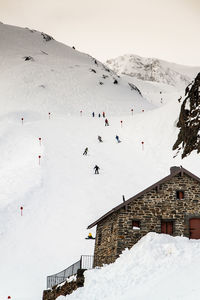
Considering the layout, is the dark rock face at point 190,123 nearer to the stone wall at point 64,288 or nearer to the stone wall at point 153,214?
the stone wall at point 153,214

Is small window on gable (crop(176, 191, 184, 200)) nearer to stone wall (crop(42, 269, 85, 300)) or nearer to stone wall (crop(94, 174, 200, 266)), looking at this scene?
stone wall (crop(94, 174, 200, 266))

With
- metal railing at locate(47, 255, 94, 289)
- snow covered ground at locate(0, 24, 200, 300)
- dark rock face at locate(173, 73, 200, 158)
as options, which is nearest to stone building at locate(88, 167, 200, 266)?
metal railing at locate(47, 255, 94, 289)

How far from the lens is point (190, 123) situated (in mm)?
55281

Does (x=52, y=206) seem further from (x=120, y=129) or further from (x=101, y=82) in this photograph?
(x=101, y=82)

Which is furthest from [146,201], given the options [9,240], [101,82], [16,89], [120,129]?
[101,82]

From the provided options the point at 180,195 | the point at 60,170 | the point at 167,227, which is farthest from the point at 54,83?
the point at 167,227

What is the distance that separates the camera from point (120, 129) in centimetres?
6675

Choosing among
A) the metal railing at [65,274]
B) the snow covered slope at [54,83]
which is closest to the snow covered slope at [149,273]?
the metal railing at [65,274]

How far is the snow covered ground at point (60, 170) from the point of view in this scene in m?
34.6

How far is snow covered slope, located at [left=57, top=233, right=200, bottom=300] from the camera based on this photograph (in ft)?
66.4

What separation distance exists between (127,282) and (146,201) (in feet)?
21.3

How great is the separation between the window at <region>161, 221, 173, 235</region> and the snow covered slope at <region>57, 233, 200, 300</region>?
1.05m

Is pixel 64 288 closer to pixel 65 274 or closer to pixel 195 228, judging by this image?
pixel 65 274

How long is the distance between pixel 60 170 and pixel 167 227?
2376cm
